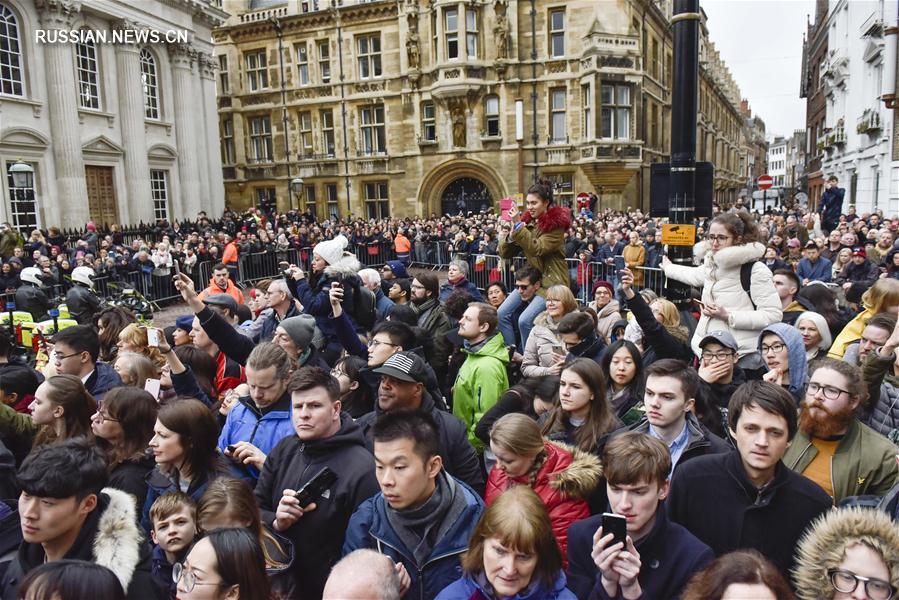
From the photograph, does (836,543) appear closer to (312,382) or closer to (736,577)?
(736,577)

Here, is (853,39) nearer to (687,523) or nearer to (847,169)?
(847,169)

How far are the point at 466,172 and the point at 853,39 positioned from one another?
15683mm

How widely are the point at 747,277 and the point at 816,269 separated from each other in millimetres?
5192

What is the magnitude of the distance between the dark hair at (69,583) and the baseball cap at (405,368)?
5.90 ft

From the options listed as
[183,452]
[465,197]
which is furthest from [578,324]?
[465,197]

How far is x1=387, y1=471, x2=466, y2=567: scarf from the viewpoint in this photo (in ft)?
8.77

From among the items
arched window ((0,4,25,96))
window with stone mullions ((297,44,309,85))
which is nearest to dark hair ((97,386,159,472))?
arched window ((0,4,25,96))

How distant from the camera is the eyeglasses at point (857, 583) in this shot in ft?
6.73

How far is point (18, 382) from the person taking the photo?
177 inches

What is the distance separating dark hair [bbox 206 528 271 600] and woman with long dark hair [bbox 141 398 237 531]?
3.02 ft

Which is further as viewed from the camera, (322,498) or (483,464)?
(483,464)

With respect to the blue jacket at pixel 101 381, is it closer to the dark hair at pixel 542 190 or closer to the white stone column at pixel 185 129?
the dark hair at pixel 542 190

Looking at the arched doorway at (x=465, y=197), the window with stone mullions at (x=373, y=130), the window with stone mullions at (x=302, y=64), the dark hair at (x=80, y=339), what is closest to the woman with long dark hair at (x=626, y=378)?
the dark hair at (x=80, y=339)

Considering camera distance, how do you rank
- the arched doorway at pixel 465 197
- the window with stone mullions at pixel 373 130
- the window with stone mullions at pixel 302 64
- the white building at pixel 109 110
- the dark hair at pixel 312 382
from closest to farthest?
the dark hair at pixel 312 382, the white building at pixel 109 110, the arched doorway at pixel 465 197, the window with stone mullions at pixel 373 130, the window with stone mullions at pixel 302 64
